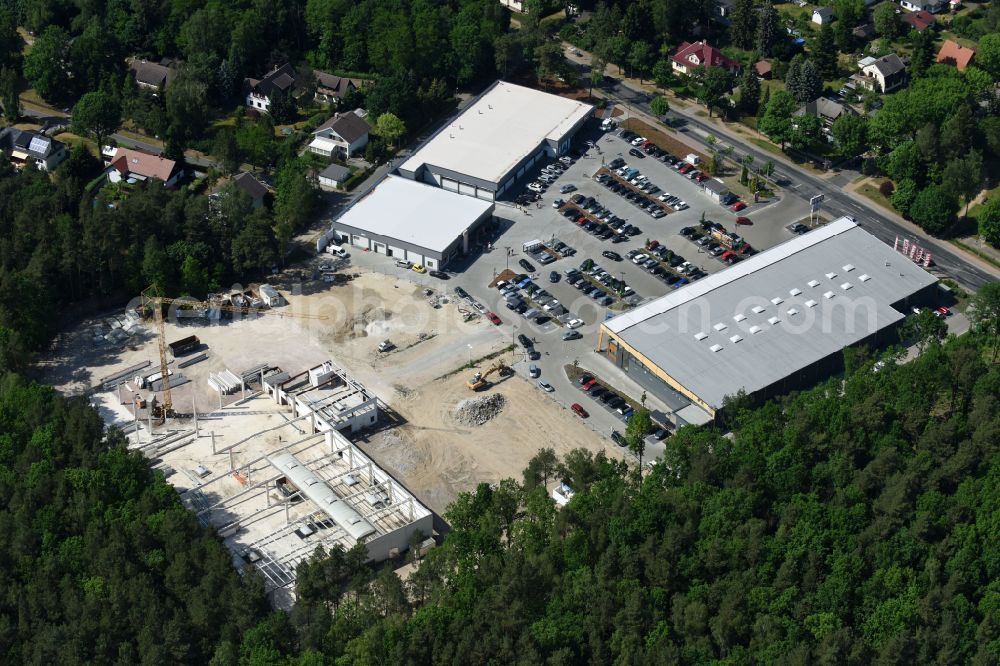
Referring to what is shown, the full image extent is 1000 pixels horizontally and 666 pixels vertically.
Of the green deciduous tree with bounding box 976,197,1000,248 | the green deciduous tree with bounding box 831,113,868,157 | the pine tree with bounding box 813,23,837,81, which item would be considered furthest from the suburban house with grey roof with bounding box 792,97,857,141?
the green deciduous tree with bounding box 976,197,1000,248

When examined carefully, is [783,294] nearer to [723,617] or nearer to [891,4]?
[723,617]

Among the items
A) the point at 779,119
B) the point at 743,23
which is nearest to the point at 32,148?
the point at 779,119

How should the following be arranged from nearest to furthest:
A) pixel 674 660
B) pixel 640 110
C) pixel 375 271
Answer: pixel 674 660, pixel 375 271, pixel 640 110

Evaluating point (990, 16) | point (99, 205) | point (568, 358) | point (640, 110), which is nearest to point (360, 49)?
point (640, 110)

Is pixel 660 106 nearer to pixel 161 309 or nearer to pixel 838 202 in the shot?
pixel 838 202

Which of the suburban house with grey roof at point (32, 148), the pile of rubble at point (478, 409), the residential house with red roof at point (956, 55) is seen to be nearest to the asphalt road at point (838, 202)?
the residential house with red roof at point (956, 55)

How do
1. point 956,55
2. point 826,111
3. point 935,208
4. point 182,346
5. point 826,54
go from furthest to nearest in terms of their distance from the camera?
point 956,55, point 826,54, point 826,111, point 935,208, point 182,346
